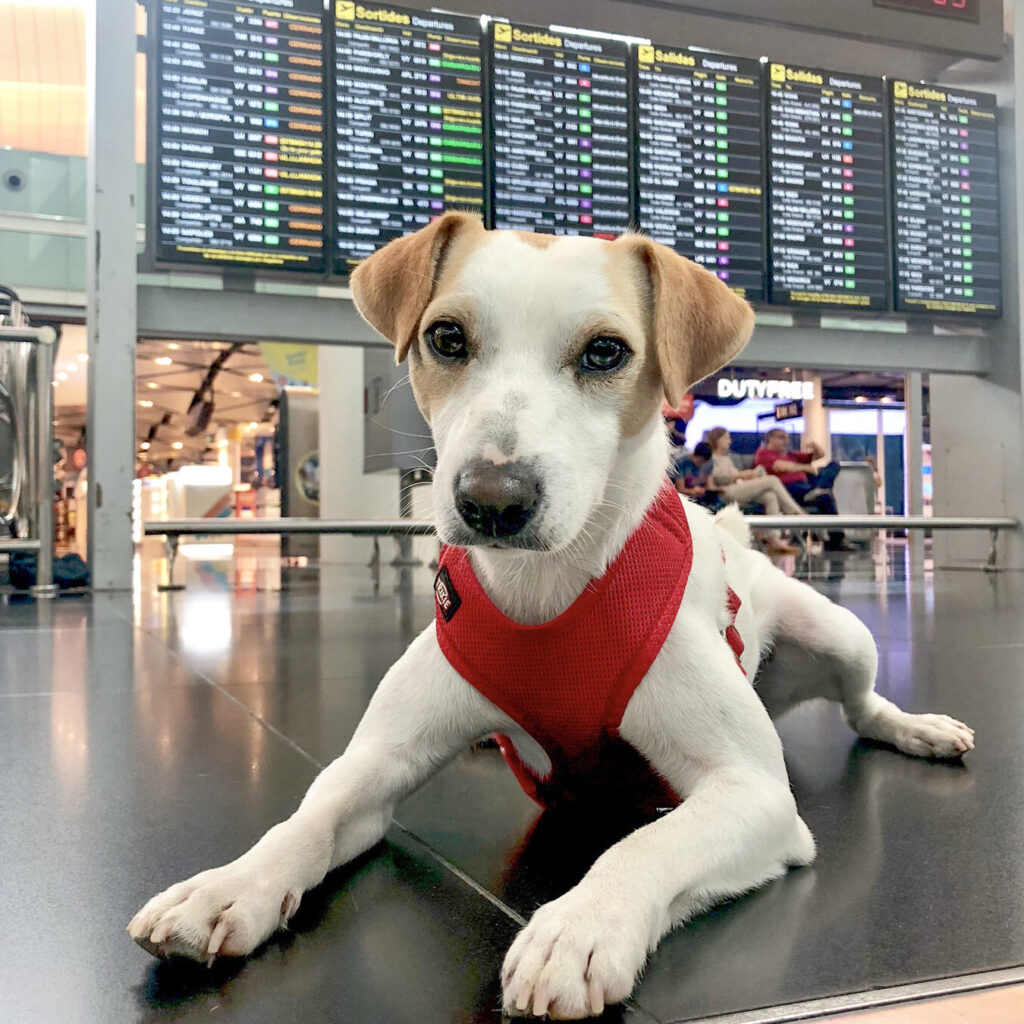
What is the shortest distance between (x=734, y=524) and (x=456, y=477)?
40.4 inches

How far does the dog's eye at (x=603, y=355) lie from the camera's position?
3.83 feet

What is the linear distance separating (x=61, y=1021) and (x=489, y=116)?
16.0 feet

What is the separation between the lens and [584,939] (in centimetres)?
79

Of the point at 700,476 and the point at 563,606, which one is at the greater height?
the point at 700,476

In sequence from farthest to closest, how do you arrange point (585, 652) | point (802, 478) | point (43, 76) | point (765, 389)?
Result: point (765, 389), point (43, 76), point (802, 478), point (585, 652)

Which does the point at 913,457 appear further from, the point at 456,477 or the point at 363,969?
the point at 363,969

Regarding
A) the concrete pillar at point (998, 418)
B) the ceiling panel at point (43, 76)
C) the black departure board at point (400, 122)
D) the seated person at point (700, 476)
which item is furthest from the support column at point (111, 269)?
the concrete pillar at point (998, 418)

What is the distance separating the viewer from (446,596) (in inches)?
47.5

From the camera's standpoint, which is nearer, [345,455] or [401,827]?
[401,827]

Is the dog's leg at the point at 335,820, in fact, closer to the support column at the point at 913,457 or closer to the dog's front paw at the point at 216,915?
the dog's front paw at the point at 216,915

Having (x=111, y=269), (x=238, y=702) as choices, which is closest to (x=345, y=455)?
(x=111, y=269)

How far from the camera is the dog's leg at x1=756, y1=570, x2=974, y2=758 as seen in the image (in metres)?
1.64

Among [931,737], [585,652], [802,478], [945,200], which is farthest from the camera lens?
[802,478]

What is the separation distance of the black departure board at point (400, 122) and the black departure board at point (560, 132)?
14 centimetres
